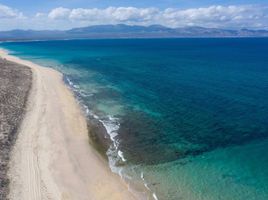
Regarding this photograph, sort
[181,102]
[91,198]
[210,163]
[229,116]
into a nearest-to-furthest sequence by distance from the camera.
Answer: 1. [91,198]
2. [210,163]
3. [229,116]
4. [181,102]

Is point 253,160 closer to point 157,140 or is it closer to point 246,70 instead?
point 157,140

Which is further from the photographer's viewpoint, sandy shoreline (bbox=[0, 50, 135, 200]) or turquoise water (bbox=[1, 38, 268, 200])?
turquoise water (bbox=[1, 38, 268, 200])

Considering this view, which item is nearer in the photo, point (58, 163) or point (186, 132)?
point (58, 163)

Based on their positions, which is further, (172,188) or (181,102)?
(181,102)

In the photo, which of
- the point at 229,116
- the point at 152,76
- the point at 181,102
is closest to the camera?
the point at 229,116

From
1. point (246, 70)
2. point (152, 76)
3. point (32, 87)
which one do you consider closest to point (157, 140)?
point (32, 87)

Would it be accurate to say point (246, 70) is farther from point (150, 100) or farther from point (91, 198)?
point (91, 198)

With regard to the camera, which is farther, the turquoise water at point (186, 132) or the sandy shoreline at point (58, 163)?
the turquoise water at point (186, 132)
